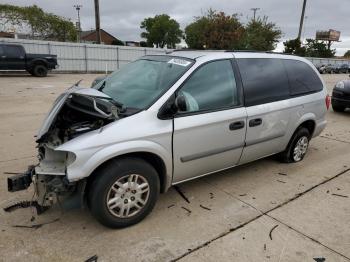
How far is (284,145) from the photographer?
4676 millimetres

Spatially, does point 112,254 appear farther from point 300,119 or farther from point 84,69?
point 84,69

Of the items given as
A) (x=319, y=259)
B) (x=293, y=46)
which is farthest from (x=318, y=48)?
(x=319, y=259)

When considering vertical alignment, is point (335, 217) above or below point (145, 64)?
below

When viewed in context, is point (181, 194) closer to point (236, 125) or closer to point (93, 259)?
point (236, 125)

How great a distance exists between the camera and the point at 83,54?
959 inches

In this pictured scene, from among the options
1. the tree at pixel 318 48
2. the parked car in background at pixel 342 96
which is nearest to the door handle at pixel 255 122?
the parked car in background at pixel 342 96

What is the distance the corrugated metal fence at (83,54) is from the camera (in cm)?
2227

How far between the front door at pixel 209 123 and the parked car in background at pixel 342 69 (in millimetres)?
42018

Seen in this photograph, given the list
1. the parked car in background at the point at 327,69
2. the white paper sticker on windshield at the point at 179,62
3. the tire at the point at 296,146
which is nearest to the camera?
the white paper sticker on windshield at the point at 179,62

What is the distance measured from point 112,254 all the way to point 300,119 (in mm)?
3264

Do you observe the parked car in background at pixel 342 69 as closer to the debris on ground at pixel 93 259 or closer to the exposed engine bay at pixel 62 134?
the exposed engine bay at pixel 62 134

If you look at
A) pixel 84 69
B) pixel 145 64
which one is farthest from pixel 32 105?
pixel 84 69

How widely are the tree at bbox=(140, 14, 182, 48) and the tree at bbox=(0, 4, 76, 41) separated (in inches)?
1281

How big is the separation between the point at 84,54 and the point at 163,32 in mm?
47926
